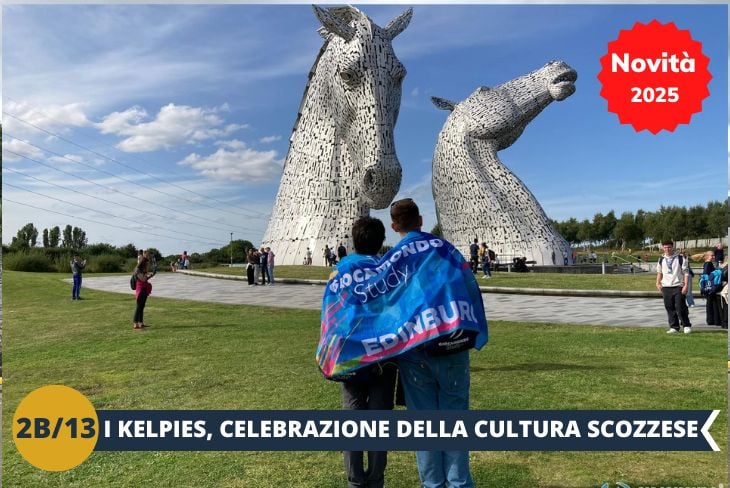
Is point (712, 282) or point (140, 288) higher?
point (712, 282)

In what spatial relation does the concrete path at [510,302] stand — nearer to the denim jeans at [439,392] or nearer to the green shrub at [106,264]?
the green shrub at [106,264]

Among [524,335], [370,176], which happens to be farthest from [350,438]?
[524,335]

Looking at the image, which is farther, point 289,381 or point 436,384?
point 289,381

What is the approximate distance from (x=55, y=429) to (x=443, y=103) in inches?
1141

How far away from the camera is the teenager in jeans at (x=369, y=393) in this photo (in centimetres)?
280

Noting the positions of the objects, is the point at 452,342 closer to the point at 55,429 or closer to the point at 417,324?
the point at 417,324

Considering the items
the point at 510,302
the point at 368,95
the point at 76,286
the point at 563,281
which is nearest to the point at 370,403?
the point at 368,95

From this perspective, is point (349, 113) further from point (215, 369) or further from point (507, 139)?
point (507, 139)

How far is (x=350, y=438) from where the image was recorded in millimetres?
2811

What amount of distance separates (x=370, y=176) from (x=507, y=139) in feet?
71.1

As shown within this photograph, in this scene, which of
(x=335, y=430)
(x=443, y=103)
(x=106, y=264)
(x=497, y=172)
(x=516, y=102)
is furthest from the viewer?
(x=443, y=103)

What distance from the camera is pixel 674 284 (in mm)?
7957

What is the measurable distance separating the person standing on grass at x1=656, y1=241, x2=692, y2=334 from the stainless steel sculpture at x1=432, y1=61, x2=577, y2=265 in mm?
17172

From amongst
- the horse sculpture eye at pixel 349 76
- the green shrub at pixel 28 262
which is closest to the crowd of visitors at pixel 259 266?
the horse sculpture eye at pixel 349 76
